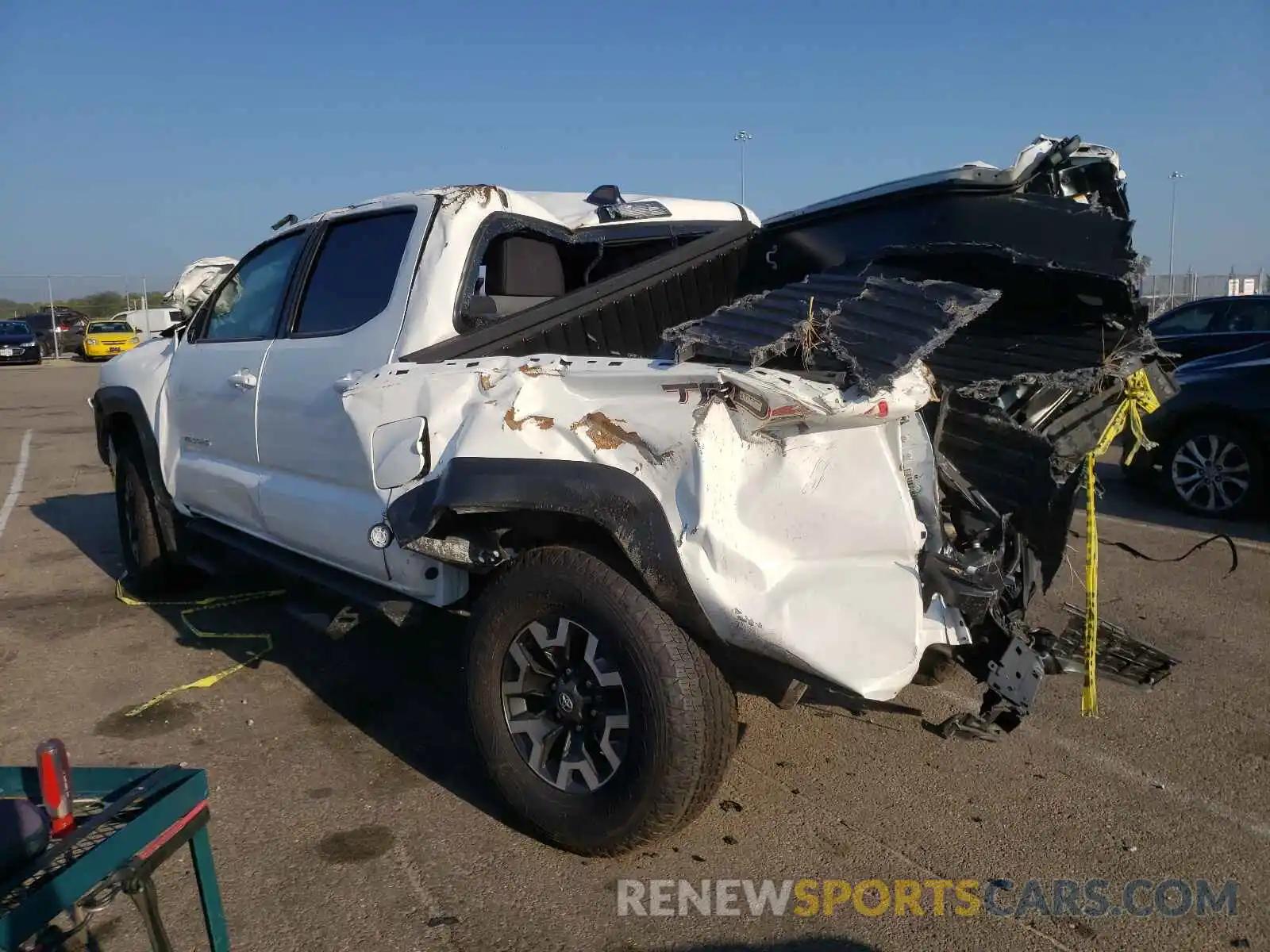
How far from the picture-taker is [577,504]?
2.91m

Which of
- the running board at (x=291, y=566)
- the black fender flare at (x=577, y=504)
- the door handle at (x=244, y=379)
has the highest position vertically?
the door handle at (x=244, y=379)

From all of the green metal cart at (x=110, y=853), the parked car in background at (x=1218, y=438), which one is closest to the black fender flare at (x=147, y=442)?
the green metal cart at (x=110, y=853)

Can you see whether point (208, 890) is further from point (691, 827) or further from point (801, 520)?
point (801, 520)

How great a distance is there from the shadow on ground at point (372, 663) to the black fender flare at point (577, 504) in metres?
0.52

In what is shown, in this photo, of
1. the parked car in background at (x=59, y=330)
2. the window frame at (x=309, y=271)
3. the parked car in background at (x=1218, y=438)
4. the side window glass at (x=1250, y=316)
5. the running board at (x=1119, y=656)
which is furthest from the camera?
the parked car in background at (x=59, y=330)

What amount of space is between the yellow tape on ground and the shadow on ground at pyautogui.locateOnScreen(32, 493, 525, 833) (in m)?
0.03

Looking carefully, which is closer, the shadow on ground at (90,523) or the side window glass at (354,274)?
the side window glass at (354,274)

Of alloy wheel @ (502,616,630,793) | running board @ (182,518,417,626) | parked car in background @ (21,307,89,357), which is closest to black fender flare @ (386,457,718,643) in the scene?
alloy wheel @ (502,616,630,793)

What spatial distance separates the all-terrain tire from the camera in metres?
5.70

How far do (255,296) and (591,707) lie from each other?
3078 mm

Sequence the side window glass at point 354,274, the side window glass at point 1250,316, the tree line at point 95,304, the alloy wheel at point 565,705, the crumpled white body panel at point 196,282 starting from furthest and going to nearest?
the tree line at point 95,304 → the side window glass at point 1250,316 → the crumpled white body panel at point 196,282 → the side window glass at point 354,274 → the alloy wheel at point 565,705

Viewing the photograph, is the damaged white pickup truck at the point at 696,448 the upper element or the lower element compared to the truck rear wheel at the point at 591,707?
upper

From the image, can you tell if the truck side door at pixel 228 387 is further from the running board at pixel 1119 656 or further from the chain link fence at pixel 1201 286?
the chain link fence at pixel 1201 286

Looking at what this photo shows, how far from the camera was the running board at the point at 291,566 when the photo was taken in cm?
368
